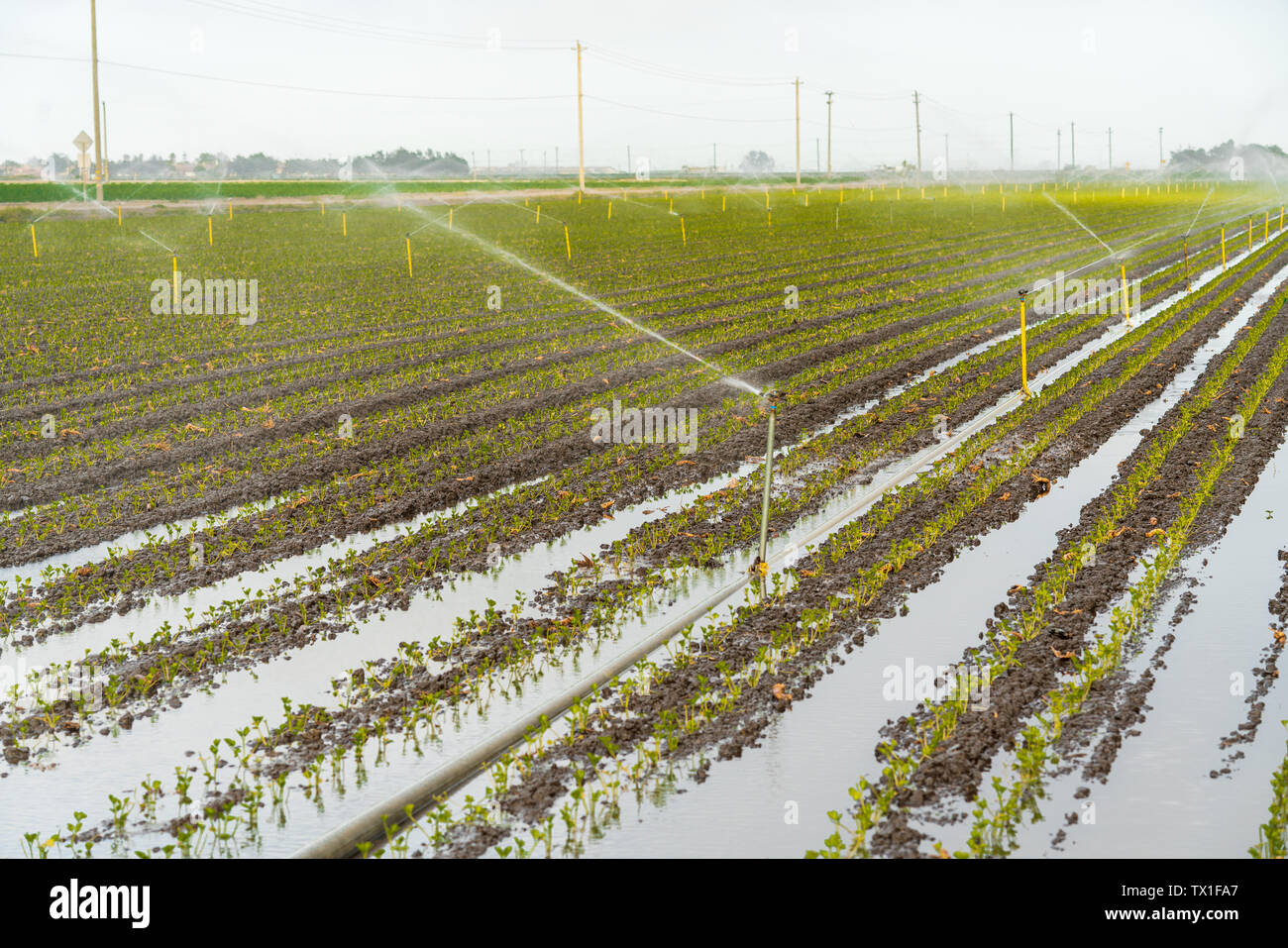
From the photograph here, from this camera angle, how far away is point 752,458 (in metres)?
12.7

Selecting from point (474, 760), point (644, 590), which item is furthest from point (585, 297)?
point (474, 760)

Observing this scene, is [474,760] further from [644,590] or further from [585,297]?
[585,297]

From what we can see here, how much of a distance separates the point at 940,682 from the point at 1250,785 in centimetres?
175

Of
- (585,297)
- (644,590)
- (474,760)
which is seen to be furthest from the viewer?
A: (585,297)

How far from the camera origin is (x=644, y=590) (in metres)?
8.70

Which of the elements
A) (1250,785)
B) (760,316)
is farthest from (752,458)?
(760,316)

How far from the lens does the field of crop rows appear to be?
19.2ft

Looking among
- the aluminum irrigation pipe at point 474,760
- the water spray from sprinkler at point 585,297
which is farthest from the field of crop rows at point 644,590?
the water spray from sprinkler at point 585,297

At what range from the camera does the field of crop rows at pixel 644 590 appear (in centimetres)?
584

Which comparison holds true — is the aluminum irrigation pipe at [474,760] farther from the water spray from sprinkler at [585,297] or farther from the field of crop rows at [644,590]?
the water spray from sprinkler at [585,297]

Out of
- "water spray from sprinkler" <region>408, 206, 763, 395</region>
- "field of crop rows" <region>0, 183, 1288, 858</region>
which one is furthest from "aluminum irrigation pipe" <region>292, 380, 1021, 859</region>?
"water spray from sprinkler" <region>408, 206, 763, 395</region>

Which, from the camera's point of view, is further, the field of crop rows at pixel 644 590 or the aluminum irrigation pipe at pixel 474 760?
the field of crop rows at pixel 644 590

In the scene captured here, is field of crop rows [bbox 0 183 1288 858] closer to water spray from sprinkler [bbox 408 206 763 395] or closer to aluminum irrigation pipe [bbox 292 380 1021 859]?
aluminum irrigation pipe [bbox 292 380 1021 859]
